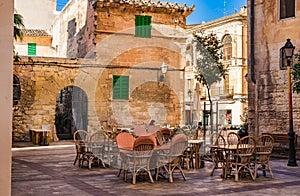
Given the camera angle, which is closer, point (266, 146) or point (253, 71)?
point (266, 146)

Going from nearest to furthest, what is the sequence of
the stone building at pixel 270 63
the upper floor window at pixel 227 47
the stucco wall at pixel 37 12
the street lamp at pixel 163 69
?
the stone building at pixel 270 63, the street lamp at pixel 163 69, the stucco wall at pixel 37 12, the upper floor window at pixel 227 47

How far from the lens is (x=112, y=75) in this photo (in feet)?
63.3

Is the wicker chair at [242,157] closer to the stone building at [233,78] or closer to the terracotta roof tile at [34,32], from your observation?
the terracotta roof tile at [34,32]

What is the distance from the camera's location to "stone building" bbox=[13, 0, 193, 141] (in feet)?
59.2

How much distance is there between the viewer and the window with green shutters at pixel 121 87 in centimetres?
1933

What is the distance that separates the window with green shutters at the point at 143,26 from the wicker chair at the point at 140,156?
1291cm

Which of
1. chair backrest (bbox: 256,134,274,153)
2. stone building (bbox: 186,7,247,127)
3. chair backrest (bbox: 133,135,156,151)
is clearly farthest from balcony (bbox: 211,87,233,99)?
chair backrest (bbox: 133,135,156,151)

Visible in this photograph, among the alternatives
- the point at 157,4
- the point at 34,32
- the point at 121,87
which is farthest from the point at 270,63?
the point at 34,32

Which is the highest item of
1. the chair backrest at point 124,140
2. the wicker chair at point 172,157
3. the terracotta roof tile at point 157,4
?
the terracotta roof tile at point 157,4

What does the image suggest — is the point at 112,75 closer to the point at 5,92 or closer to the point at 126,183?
the point at 126,183

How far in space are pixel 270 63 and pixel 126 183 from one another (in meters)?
8.04

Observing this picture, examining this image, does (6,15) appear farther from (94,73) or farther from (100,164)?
(94,73)

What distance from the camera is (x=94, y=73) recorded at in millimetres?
18891

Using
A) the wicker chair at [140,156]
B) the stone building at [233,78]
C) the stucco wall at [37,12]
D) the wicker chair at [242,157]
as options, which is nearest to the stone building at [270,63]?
the wicker chair at [242,157]
